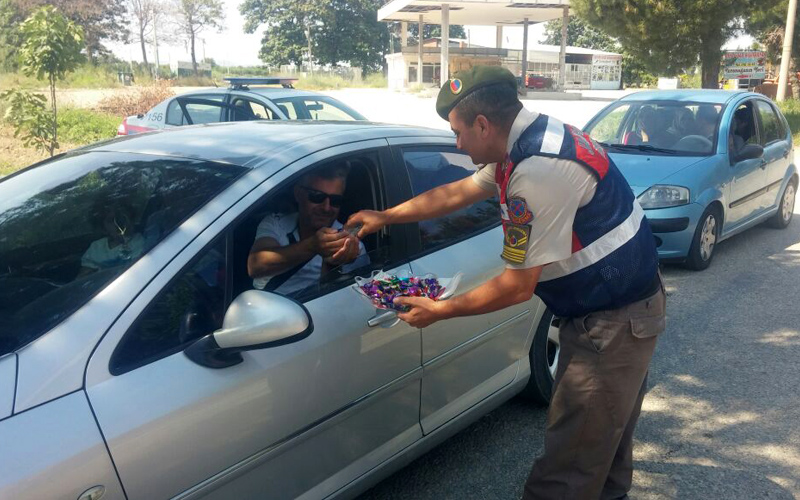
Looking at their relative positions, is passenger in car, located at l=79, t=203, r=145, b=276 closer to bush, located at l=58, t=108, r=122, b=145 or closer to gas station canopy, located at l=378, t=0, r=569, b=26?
bush, located at l=58, t=108, r=122, b=145

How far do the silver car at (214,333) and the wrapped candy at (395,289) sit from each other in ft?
0.32

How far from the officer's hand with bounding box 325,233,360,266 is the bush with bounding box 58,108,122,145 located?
14.2 m

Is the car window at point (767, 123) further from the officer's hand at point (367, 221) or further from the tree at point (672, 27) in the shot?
the tree at point (672, 27)

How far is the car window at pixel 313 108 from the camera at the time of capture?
920 centimetres

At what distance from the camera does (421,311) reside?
221 centimetres

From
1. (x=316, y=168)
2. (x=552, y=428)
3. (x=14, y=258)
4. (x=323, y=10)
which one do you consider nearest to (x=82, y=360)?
(x=14, y=258)

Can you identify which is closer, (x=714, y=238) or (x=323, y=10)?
(x=714, y=238)

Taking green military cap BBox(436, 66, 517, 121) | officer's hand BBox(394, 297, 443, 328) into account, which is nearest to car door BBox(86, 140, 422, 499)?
officer's hand BBox(394, 297, 443, 328)

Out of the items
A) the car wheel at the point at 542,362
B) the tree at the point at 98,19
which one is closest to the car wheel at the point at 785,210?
the car wheel at the point at 542,362

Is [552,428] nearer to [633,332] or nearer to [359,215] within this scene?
[633,332]

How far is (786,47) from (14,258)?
20.4 metres

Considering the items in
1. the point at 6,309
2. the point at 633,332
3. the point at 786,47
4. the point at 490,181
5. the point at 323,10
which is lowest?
the point at 633,332

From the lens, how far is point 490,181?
285 centimetres

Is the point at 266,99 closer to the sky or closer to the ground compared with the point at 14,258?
closer to the sky
